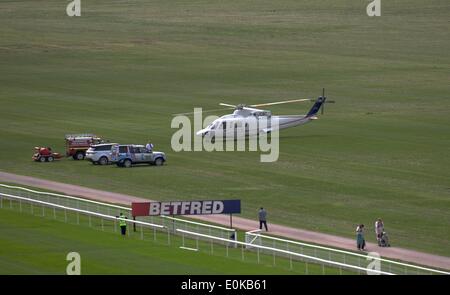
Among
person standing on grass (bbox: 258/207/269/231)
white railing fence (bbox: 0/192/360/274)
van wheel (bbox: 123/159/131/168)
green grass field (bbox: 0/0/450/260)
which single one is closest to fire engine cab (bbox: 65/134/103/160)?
green grass field (bbox: 0/0/450/260)

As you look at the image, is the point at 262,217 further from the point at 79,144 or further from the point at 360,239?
the point at 79,144

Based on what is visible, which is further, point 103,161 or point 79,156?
point 79,156

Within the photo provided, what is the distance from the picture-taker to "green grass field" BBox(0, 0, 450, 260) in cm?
6812

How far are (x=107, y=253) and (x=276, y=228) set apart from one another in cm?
949

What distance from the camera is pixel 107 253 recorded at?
174 feet

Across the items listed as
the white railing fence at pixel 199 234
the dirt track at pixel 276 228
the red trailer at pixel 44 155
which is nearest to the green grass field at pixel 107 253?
the white railing fence at pixel 199 234

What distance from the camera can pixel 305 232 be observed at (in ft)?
193

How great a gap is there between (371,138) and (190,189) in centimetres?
2050

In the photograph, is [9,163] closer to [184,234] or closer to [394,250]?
[184,234]

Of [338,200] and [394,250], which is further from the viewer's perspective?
[338,200]

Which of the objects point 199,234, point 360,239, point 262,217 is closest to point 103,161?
point 262,217

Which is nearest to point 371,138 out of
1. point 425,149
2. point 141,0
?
point 425,149

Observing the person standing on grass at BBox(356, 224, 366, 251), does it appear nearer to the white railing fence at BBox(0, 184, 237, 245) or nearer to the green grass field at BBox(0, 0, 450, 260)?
the green grass field at BBox(0, 0, 450, 260)

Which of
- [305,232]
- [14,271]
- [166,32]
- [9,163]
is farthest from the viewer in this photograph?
[166,32]
